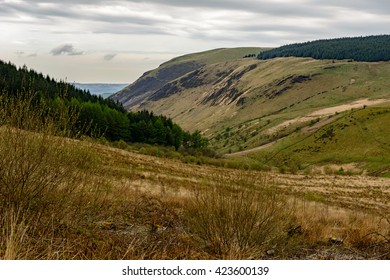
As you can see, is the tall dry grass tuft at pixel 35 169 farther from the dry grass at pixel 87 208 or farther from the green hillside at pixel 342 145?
the green hillside at pixel 342 145

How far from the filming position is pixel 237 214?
773 cm

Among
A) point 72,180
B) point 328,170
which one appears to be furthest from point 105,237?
point 328,170

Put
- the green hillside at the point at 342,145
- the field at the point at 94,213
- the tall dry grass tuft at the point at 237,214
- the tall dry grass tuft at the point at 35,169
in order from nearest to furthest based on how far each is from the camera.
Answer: the field at the point at 94,213
the tall dry grass tuft at the point at 35,169
the tall dry grass tuft at the point at 237,214
the green hillside at the point at 342,145

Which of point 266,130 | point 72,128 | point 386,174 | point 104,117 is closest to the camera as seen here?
point 72,128

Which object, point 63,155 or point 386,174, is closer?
point 63,155

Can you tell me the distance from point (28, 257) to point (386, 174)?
254 feet

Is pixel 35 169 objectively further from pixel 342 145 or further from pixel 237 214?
pixel 342 145

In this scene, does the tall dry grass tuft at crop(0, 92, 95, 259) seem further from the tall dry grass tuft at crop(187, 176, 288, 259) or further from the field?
the tall dry grass tuft at crop(187, 176, 288, 259)

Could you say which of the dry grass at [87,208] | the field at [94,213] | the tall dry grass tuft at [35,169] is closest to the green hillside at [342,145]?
the field at [94,213]

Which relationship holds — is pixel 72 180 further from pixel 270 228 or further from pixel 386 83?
pixel 386 83

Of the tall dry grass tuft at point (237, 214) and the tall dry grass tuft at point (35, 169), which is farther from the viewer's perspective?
the tall dry grass tuft at point (237, 214)

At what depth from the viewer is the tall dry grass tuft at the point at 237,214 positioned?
767 cm

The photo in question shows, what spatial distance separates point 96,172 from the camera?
30.1 feet

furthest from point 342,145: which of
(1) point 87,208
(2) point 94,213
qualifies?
(1) point 87,208
